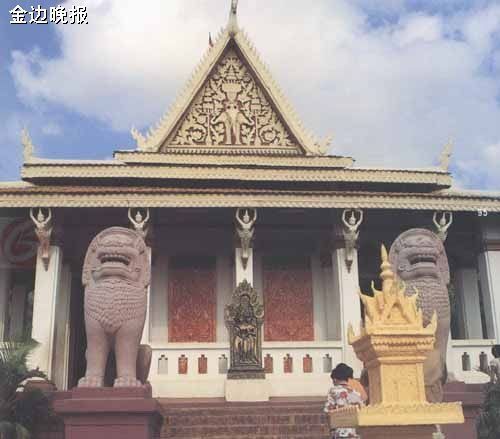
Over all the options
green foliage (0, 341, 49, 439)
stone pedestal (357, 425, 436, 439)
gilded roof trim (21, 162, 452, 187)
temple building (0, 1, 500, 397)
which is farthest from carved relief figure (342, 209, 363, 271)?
stone pedestal (357, 425, 436, 439)

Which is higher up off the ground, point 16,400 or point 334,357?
point 334,357

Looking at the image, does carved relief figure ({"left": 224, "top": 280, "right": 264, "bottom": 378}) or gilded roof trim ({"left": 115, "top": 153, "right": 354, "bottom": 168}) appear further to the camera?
gilded roof trim ({"left": 115, "top": 153, "right": 354, "bottom": 168})

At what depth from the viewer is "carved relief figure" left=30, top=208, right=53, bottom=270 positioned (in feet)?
36.4

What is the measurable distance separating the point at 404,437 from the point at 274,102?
1026 cm

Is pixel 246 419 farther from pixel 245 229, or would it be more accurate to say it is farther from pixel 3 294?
pixel 3 294

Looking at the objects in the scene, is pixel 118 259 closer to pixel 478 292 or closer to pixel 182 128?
pixel 182 128

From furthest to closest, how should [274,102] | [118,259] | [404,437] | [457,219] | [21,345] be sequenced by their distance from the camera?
[274,102] < [457,219] < [21,345] < [118,259] < [404,437]

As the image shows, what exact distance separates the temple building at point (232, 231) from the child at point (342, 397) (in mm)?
5905

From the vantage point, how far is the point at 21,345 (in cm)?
860

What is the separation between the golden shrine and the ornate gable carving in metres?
9.32

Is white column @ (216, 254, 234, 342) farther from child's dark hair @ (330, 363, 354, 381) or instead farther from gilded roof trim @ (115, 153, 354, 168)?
child's dark hair @ (330, 363, 354, 381)

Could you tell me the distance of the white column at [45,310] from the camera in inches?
421

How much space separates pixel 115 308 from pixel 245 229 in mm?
4155

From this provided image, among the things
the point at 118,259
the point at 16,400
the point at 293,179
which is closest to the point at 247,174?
the point at 293,179
